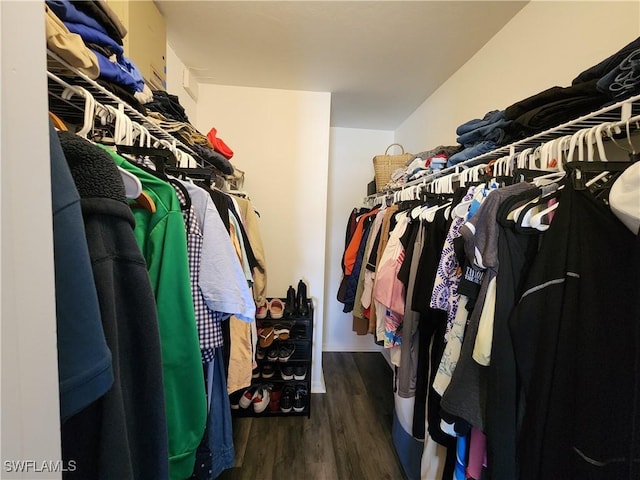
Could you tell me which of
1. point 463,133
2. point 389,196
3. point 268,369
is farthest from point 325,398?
point 463,133

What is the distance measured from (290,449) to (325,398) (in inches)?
22.1

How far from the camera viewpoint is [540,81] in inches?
47.2

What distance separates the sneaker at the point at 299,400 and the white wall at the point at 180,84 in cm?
207

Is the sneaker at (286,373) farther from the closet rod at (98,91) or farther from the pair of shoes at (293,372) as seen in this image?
the closet rod at (98,91)

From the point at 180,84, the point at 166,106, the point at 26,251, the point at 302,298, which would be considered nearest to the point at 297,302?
the point at 302,298

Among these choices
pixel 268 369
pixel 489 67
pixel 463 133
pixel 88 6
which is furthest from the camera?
pixel 268 369

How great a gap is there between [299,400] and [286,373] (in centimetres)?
19

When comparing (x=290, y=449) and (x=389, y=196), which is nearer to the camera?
(x=290, y=449)

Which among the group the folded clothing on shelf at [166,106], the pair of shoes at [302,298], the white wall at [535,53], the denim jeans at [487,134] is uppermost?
the white wall at [535,53]

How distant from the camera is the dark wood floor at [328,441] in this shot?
4.90ft

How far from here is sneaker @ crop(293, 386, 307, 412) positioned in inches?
76.2

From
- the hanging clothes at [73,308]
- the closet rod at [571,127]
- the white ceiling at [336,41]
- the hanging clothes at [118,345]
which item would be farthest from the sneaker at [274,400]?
the white ceiling at [336,41]

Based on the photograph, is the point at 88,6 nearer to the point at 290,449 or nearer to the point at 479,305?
the point at 479,305

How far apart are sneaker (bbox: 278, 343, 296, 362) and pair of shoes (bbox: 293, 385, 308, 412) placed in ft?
0.79
